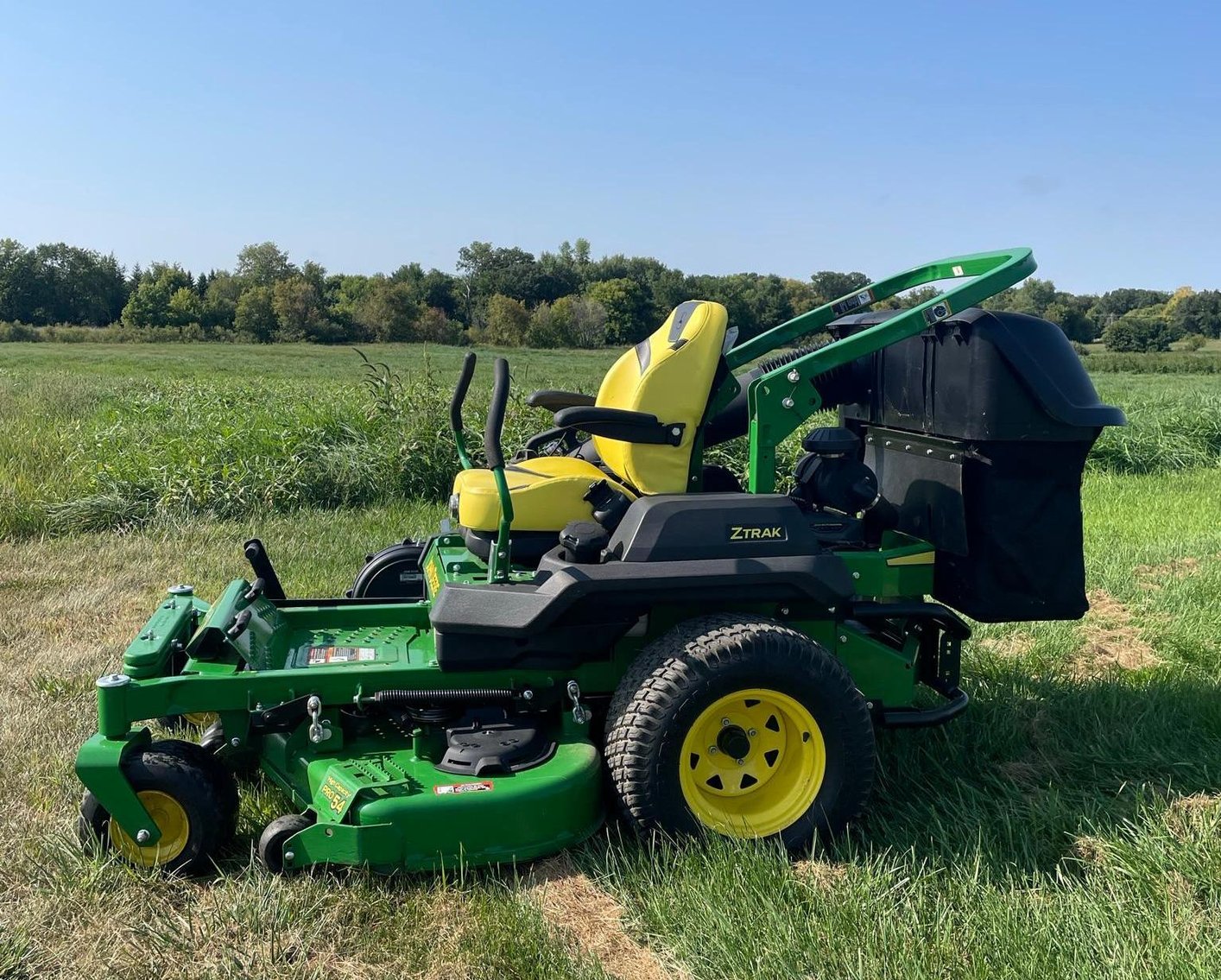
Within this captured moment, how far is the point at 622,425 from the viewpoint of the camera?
3602 mm

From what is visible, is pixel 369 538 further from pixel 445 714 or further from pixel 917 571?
pixel 917 571

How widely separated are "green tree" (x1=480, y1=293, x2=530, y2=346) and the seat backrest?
2291 cm

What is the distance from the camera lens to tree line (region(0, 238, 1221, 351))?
24094 millimetres

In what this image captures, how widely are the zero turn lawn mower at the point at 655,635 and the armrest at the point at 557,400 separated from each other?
25 centimetres

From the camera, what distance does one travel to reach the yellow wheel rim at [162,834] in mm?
3273

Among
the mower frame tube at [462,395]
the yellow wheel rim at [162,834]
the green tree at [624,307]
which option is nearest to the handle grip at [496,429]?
the mower frame tube at [462,395]

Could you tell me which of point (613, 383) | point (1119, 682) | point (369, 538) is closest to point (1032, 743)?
point (1119, 682)

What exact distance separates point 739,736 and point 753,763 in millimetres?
132

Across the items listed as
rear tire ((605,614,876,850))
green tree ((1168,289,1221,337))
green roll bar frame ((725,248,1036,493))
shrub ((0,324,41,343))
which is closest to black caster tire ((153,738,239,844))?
rear tire ((605,614,876,850))

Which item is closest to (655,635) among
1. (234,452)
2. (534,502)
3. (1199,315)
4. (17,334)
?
(534,502)

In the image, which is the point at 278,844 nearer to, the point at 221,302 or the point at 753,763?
the point at 753,763

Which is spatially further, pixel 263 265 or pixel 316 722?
pixel 263 265

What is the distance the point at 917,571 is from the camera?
3.95 metres

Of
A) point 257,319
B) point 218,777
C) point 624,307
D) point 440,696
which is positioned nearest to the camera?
point 218,777
